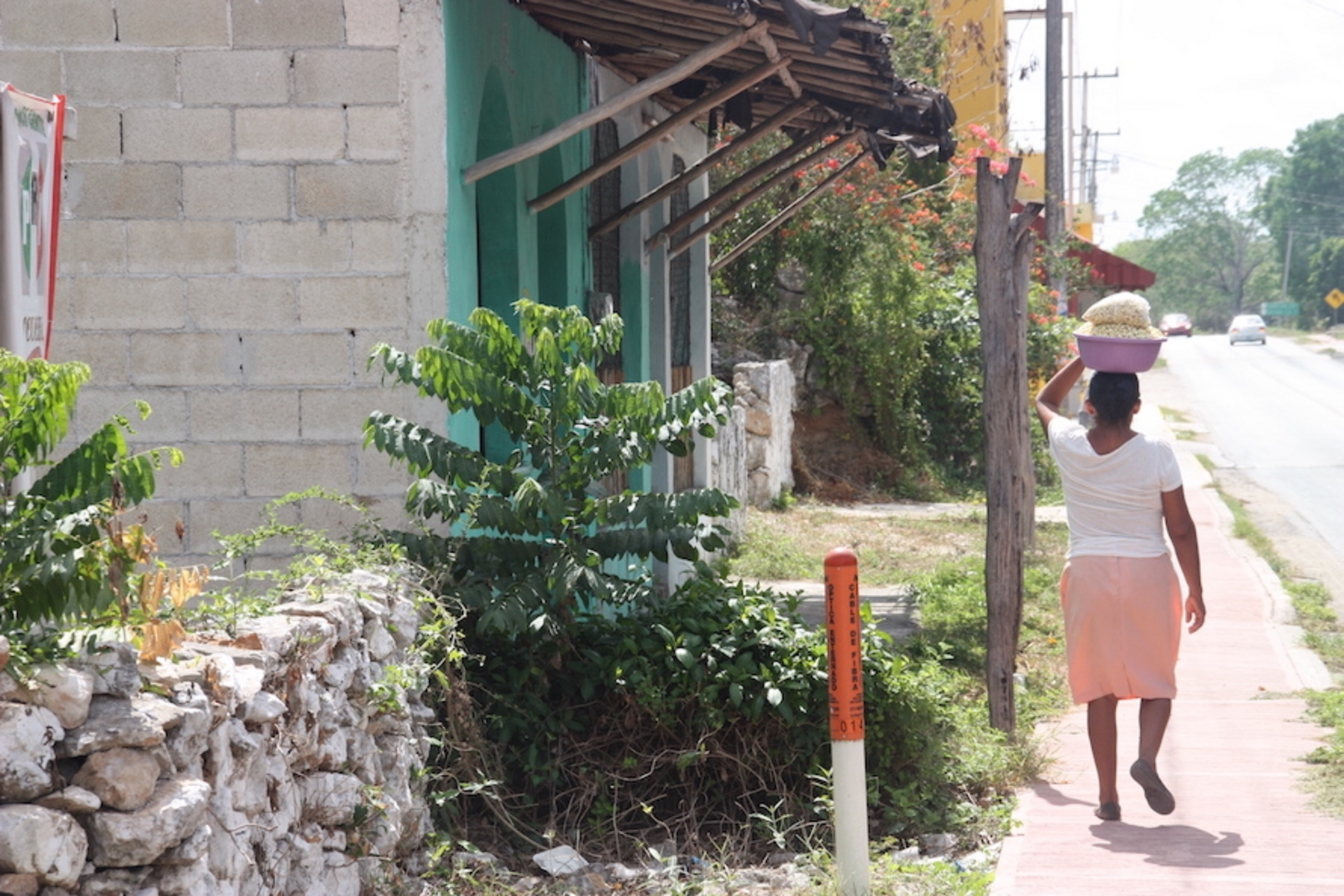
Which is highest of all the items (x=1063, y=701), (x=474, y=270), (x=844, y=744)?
(x=474, y=270)

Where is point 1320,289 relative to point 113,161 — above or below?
above

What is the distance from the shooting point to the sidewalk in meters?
5.11

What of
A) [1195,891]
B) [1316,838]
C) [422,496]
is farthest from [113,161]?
[1316,838]

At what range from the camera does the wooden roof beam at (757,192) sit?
11.0 meters

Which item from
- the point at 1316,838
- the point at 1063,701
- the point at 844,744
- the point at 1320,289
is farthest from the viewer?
the point at 1320,289

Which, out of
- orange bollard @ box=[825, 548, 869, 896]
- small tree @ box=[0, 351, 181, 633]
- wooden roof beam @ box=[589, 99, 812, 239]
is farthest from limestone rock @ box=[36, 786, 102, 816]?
wooden roof beam @ box=[589, 99, 812, 239]

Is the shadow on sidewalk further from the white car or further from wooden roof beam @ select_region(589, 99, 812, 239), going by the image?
the white car

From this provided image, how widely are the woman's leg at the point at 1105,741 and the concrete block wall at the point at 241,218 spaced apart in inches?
117

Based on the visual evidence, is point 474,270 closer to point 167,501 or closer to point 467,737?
point 167,501

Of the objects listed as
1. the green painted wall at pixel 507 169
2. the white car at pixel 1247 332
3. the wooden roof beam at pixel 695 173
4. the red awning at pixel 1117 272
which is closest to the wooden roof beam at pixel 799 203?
the wooden roof beam at pixel 695 173

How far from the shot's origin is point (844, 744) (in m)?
4.67

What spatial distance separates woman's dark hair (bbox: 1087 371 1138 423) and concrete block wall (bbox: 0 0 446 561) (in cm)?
271

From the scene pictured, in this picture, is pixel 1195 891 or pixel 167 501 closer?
pixel 1195 891

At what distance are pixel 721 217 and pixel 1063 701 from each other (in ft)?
16.9
